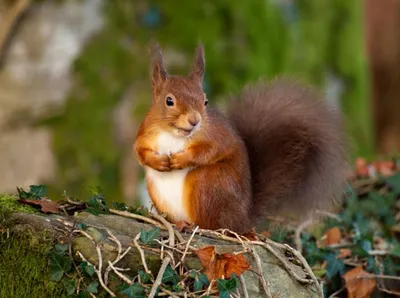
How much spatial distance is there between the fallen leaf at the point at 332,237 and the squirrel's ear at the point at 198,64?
0.70m

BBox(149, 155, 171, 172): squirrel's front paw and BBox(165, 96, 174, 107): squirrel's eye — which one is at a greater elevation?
BBox(165, 96, 174, 107): squirrel's eye

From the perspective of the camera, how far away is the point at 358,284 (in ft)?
7.20

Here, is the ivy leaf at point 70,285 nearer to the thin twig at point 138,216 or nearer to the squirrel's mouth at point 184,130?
the thin twig at point 138,216

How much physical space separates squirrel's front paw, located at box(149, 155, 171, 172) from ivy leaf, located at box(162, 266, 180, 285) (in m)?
0.37

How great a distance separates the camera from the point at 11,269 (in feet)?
5.26

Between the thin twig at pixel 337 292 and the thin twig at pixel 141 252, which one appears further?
the thin twig at pixel 337 292

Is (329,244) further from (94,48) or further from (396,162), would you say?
(94,48)

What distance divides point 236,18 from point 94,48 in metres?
0.83

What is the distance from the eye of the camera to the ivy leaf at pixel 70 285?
1.56 meters

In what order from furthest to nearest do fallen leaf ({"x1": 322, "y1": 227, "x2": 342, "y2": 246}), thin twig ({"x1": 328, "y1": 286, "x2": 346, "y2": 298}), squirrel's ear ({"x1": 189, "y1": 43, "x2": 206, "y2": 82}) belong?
fallen leaf ({"x1": 322, "y1": 227, "x2": 342, "y2": 246}), thin twig ({"x1": 328, "y1": 286, "x2": 346, "y2": 298}), squirrel's ear ({"x1": 189, "y1": 43, "x2": 206, "y2": 82})

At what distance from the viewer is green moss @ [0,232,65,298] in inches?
62.6

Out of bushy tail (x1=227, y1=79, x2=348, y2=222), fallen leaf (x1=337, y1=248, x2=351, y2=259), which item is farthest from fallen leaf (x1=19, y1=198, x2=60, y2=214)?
fallen leaf (x1=337, y1=248, x2=351, y2=259)

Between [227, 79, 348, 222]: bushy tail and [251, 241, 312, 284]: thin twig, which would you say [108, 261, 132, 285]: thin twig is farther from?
[227, 79, 348, 222]: bushy tail

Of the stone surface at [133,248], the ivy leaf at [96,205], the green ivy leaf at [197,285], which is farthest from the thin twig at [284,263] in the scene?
the ivy leaf at [96,205]
